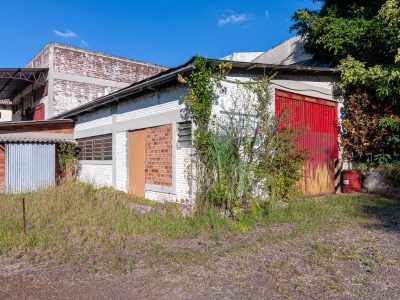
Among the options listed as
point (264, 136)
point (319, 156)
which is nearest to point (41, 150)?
point (264, 136)

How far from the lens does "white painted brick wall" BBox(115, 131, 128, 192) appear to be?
425 inches

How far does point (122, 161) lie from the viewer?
1104 centimetres

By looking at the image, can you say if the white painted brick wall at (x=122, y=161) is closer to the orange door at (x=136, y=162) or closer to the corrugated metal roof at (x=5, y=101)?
the orange door at (x=136, y=162)

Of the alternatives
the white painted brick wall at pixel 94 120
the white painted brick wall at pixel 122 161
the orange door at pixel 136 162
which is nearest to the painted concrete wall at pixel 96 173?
the white painted brick wall at pixel 122 161

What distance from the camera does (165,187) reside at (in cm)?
888

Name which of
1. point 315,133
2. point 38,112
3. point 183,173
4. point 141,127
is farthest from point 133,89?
point 38,112

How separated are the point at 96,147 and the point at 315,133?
318 inches

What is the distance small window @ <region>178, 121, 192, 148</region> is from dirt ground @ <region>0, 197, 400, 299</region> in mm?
3002

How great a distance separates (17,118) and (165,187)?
1929 cm

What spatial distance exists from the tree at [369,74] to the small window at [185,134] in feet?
17.5

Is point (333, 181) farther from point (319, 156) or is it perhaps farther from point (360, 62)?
point (360, 62)

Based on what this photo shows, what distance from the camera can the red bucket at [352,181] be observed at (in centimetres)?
1026

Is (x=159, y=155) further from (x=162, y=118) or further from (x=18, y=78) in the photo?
(x=18, y=78)

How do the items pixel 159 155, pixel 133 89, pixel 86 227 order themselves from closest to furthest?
pixel 86 227 → pixel 159 155 → pixel 133 89
